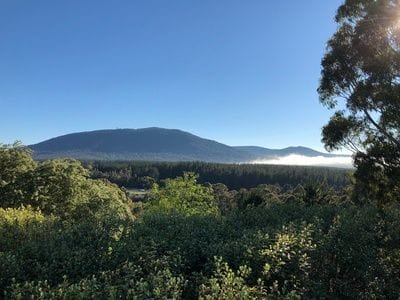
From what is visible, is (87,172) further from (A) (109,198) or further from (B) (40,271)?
(B) (40,271)

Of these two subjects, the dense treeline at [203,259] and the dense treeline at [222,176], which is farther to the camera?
the dense treeline at [222,176]

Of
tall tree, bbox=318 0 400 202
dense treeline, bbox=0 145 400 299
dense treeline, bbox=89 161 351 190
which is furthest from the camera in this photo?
dense treeline, bbox=89 161 351 190

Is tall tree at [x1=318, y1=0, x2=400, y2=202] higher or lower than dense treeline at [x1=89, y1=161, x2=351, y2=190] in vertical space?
higher

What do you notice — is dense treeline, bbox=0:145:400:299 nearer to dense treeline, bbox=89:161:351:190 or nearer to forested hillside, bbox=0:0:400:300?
forested hillside, bbox=0:0:400:300

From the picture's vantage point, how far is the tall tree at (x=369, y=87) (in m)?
18.9

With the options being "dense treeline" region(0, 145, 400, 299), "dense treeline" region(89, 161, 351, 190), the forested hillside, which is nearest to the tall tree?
the forested hillside

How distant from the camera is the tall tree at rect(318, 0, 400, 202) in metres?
18.9

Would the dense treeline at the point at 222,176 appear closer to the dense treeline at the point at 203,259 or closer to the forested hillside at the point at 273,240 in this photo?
the forested hillside at the point at 273,240

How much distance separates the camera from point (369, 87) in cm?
1966

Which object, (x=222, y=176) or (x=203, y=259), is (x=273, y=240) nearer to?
(x=203, y=259)

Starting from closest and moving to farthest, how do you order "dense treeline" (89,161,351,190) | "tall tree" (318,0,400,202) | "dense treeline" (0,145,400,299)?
"dense treeline" (0,145,400,299) < "tall tree" (318,0,400,202) < "dense treeline" (89,161,351,190)

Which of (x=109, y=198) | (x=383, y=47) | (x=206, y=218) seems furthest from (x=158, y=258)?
(x=109, y=198)

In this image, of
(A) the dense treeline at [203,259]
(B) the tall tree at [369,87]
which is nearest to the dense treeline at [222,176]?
(B) the tall tree at [369,87]

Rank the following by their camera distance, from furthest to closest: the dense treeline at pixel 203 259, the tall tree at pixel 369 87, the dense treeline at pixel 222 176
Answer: the dense treeline at pixel 222 176 → the tall tree at pixel 369 87 → the dense treeline at pixel 203 259
